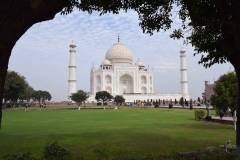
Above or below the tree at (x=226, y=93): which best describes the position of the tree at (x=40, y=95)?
above

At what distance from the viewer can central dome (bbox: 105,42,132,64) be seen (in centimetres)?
5228

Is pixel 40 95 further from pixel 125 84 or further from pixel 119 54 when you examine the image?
pixel 119 54

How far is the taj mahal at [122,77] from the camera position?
46.2m

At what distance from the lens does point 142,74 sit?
5191 centimetres

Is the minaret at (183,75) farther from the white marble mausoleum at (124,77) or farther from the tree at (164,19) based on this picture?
the tree at (164,19)

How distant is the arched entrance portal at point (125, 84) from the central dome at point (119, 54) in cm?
336

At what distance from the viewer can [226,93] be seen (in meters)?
10.3

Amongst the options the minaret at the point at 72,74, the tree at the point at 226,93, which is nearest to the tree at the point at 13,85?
the minaret at the point at 72,74

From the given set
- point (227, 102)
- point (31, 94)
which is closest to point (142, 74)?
point (31, 94)

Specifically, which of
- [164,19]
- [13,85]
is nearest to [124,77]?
[13,85]

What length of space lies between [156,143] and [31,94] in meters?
38.9

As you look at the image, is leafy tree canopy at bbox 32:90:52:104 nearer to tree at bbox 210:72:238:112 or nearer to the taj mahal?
the taj mahal

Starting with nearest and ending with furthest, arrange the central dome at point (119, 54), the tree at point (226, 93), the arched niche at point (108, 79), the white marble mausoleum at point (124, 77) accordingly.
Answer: the tree at point (226, 93) < the white marble mausoleum at point (124, 77) < the arched niche at point (108, 79) < the central dome at point (119, 54)

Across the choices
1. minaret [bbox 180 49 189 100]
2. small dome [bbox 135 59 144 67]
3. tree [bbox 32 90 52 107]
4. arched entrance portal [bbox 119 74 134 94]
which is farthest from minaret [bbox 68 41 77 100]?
minaret [bbox 180 49 189 100]
